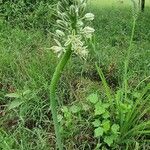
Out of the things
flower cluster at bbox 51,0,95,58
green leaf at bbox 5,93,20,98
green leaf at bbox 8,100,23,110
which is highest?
flower cluster at bbox 51,0,95,58

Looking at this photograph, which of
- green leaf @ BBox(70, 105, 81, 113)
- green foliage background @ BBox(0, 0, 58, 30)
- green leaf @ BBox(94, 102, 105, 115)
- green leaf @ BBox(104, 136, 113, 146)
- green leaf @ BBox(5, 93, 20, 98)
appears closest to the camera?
green leaf @ BBox(104, 136, 113, 146)

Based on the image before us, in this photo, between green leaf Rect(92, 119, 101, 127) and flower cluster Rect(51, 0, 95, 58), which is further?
green leaf Rect(92, 119, 101, 127)

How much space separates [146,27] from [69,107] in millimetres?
3021

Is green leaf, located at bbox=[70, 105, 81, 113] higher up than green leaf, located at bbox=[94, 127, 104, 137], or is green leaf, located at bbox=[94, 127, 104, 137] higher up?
green leaf, located at bbox=[70, 105, 81, 113]

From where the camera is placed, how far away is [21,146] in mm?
2867

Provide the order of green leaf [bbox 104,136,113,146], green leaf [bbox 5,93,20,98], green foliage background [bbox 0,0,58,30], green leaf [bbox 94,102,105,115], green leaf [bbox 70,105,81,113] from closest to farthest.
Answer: green leaf [bbox 104,136,113,146] → green leaf [bbox 94,102,105,115] → green leaf [bbox 70,105,81,113] → green leaf [bbox 5,93,20,98] → green foliage background [bbox 0,0,58,30]

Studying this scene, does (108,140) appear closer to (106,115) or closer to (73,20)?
(106,115)

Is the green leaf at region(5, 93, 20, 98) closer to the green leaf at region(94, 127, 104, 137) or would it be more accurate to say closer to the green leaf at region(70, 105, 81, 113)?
the green leaf at region(70, 105, 81, 113)

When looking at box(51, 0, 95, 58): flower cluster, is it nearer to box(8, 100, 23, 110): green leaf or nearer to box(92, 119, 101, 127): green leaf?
box(92, 119, 101, 127): green leaf

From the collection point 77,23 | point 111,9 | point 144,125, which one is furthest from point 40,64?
point 111,9

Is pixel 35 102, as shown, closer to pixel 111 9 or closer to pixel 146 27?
pixel 146 27

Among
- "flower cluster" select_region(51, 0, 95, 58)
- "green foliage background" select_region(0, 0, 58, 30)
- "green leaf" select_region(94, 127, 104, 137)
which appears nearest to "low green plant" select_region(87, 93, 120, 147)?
"green leaf" select_region(94, 127, 104, 137)

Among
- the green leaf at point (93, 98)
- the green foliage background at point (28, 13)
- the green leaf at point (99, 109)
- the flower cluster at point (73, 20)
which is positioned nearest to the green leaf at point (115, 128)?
the green leaf at point (99, 109)

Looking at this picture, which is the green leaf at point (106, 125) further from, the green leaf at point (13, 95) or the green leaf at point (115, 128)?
the green leaf at point (13, 95)
